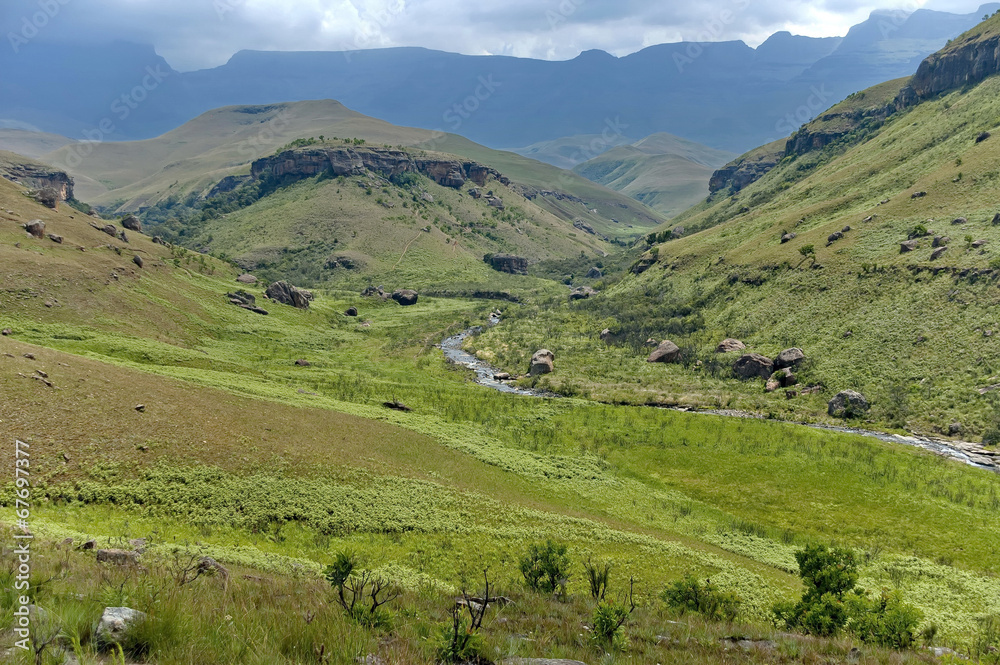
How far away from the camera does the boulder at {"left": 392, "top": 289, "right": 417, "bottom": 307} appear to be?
374 feet

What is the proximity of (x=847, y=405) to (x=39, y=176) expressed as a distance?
25272 cm

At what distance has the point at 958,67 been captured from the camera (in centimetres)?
11800

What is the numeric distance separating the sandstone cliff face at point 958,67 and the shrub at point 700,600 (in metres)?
148

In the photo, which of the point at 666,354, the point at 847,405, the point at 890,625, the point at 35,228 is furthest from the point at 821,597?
the point at 35,228

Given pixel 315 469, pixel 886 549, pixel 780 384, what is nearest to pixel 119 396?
pixel 315 469

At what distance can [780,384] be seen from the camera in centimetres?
5472

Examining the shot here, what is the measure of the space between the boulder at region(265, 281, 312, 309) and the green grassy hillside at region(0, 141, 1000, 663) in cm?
3399

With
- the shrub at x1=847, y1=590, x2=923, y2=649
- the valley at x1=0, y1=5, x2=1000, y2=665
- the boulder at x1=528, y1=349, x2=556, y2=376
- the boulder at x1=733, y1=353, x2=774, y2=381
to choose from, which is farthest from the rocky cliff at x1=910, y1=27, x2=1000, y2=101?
the shrub at x1=847, y1=590, x2=923, y2=649

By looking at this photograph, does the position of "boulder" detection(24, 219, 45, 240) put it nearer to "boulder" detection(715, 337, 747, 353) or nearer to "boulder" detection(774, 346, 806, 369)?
"boulder" detection(715, 337, 747, 353)

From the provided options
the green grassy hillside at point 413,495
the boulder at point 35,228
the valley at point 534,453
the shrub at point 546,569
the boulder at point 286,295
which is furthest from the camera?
the boulder at point 286,295

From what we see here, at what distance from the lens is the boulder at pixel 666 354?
6588cm

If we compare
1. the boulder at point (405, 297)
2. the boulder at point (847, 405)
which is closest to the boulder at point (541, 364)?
the boulder at point (847, 405)

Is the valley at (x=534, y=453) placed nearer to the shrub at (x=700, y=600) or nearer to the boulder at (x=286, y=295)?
the shrub at (x=700, y=600)

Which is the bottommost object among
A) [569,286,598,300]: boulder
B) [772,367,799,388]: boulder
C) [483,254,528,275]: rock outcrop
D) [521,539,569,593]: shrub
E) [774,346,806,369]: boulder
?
[521,539,569,593]: shrub
